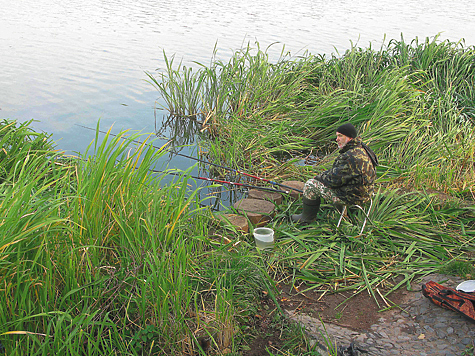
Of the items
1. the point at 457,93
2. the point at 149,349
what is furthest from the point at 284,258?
the point at 457,93

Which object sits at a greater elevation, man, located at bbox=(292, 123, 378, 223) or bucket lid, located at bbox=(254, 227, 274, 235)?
man, located at bbox=(292, 123, 378, 223)

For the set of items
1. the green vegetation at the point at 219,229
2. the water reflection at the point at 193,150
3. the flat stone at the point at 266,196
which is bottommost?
the water reflection at the point at 193,150

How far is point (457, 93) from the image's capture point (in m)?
7.56

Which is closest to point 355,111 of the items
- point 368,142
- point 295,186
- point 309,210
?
point 368,142

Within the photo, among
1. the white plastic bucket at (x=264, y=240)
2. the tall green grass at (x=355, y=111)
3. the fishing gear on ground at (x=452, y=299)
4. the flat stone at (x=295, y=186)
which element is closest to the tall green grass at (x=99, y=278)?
the white plastic bucket at (x=264, y=240)

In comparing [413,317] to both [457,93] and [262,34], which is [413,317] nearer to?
[457,93]

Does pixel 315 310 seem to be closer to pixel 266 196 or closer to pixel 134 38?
pixel 266 196

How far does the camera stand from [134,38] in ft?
45.2

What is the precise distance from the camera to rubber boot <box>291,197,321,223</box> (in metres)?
4.25

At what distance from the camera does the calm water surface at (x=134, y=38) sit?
8.43 m

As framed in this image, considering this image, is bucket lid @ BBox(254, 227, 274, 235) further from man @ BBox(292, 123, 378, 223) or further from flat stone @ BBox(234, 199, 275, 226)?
man @ BBox(292, 123, 378, 223)

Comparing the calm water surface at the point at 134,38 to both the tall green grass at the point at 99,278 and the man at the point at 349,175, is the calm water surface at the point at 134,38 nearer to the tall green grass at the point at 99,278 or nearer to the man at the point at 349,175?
the tall green grass at the point at 99,278

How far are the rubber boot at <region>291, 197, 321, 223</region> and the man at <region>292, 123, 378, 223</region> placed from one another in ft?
0.31

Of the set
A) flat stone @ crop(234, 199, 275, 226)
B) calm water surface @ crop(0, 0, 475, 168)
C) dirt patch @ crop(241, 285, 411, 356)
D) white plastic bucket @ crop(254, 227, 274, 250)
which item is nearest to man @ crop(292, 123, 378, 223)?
flat stone @ crop(234, 199, 275, 226)
